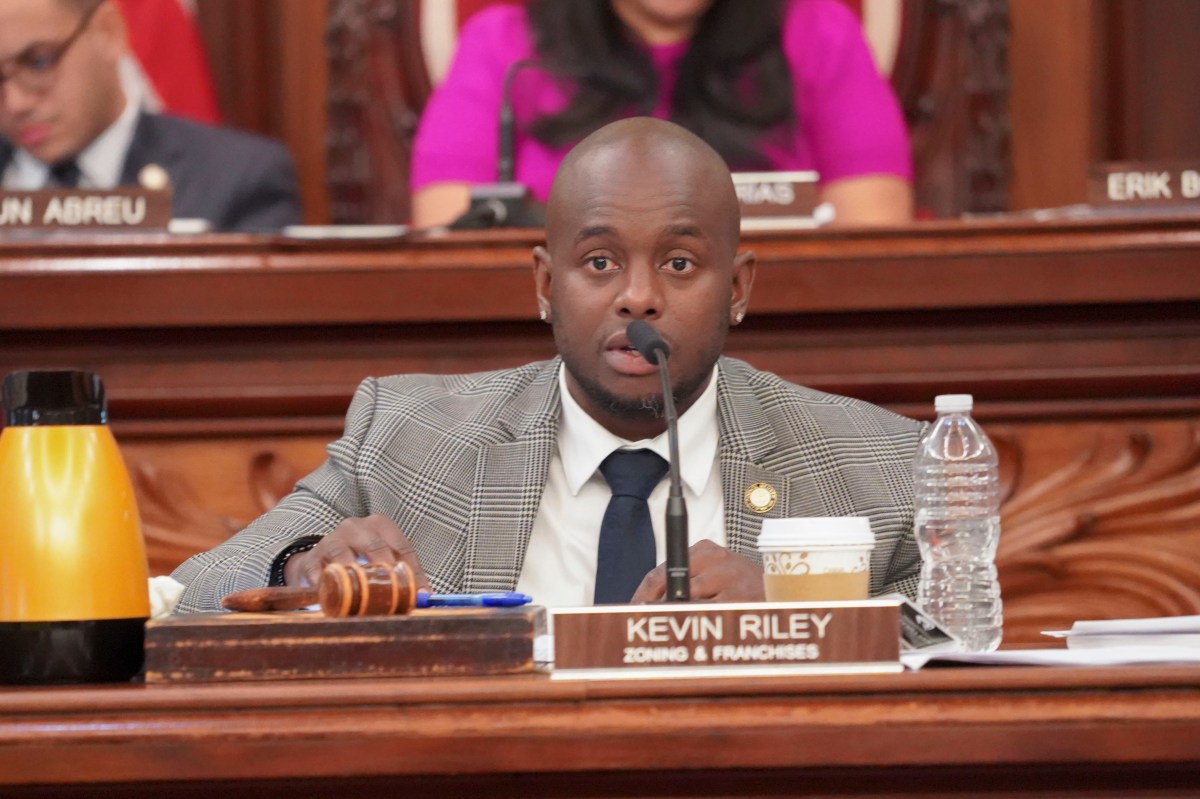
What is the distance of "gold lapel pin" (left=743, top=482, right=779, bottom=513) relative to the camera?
1913mm

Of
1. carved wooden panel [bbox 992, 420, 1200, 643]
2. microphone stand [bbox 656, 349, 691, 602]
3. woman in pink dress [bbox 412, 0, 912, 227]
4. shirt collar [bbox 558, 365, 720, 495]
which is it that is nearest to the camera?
microphone stand [bbox 656, 349, 691, 602]

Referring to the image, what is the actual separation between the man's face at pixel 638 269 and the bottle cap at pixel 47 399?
70cm

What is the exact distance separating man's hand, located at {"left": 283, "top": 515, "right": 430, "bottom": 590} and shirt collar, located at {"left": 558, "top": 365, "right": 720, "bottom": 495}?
16.0 inches

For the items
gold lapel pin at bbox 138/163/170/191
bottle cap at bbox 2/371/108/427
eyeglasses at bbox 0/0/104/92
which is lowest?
bottle cap at bbox 2/371/108/427

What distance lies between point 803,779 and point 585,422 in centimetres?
103

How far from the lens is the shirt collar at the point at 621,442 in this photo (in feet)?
6.45

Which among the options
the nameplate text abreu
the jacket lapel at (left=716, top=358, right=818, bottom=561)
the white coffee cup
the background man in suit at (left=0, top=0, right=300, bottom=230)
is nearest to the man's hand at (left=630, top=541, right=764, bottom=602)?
the white coffee cup

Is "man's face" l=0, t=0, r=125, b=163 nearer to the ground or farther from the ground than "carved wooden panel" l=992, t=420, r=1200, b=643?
farther from the ground

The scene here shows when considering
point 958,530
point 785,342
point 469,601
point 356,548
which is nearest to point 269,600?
point 469,601

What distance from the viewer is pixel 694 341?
189 centimetres

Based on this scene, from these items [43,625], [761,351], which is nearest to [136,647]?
[43,625]

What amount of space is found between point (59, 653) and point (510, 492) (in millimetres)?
802

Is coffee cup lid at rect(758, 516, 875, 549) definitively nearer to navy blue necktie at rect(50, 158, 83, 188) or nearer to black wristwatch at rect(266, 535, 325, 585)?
black wristwatch at rect(266, 535, 325, 585)

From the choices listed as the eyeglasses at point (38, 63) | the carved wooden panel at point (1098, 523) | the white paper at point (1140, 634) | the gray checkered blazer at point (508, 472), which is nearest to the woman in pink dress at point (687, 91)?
the eyeglasses at point (38, 63)
